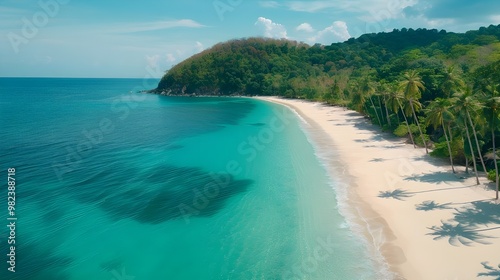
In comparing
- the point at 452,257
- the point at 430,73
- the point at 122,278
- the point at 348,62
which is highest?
the point at 348,62

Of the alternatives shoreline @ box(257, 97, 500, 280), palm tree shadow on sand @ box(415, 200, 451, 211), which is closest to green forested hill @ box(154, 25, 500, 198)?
shoreline @ box(257, 97, 500, 280)

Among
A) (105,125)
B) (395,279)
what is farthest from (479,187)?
(105,125)

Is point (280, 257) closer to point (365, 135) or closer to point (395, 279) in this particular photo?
point (395, 279)

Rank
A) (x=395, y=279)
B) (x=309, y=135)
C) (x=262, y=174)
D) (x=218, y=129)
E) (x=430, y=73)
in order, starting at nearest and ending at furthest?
(x=395, y=279)
(x=262, y=174)
(x=430, y=73)
(x=309, y=135)
(x=218, y=129)

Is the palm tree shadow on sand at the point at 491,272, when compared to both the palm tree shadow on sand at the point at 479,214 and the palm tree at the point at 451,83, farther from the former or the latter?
the palm tree at the point at 451,83

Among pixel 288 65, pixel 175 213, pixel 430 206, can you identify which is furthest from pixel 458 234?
pixel 288 65

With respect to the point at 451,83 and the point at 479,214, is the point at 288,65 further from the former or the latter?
the point at 479,214

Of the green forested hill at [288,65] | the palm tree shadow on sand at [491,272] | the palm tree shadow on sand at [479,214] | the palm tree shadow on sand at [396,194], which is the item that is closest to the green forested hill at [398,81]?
the green forested hill at [288,65]

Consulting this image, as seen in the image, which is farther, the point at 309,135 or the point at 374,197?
the point at 309,135
